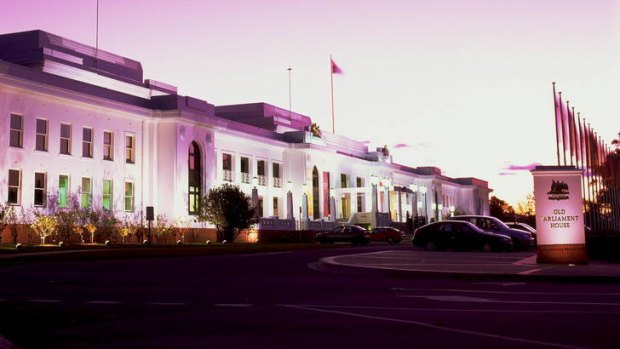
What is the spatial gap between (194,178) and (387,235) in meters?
15.5

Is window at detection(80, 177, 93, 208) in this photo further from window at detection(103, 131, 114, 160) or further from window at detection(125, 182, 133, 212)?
window at detection(125, 182, 133, 212)

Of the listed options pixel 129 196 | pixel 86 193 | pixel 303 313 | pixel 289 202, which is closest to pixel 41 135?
pixel 86 193

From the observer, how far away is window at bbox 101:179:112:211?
52162 mm

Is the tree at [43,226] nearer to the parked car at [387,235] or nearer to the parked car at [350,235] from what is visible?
the parked car at [350,235]

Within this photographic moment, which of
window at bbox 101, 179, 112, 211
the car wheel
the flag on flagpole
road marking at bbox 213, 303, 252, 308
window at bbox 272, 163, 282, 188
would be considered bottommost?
road marking at bbox 213, 303, 252, 308

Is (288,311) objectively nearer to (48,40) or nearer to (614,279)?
(614,279)

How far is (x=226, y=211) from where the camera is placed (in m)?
57.3

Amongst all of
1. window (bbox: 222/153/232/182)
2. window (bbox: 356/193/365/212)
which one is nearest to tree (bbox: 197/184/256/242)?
window (bbox: 222/153/232/182)

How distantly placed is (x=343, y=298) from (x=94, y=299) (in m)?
4.18

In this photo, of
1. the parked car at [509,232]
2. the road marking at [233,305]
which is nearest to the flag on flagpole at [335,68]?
the parked car at [509,232]

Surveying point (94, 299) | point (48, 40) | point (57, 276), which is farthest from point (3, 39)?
point (94, 299)

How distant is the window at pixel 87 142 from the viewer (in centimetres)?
5134

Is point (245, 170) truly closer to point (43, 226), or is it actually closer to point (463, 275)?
point (43, 226)

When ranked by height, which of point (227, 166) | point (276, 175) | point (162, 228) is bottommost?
point (162, 228)
